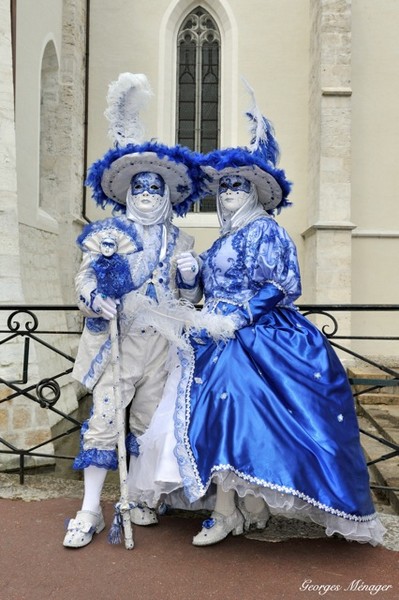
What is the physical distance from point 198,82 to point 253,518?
9.64 meters

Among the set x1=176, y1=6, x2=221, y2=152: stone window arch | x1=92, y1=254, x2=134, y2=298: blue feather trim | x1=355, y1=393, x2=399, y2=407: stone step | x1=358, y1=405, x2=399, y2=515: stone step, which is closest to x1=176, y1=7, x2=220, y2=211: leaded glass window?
x1=176, y1=6, x2=221, y2=152: stone window arch

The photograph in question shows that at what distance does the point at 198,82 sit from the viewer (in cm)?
1060

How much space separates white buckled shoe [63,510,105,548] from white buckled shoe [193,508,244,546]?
1.52ft

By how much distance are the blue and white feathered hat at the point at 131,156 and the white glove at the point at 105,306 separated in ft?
2.21

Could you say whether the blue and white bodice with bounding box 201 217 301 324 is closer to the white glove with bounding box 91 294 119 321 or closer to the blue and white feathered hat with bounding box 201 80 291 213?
the blue and white feathered hat with bounding box 201 80 291 213

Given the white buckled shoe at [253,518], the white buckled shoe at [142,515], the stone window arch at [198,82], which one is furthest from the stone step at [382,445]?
the stone window arch at [198,82]

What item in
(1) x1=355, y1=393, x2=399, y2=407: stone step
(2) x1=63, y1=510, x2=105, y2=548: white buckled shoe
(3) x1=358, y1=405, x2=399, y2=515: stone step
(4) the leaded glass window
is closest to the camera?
(2) x1=63, y1=510, x2=105, y2=548: white buckled shoe

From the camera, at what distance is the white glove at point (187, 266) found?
2578mm

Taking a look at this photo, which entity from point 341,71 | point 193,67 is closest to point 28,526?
point 341,71

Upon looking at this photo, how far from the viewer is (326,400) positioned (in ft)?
7.69

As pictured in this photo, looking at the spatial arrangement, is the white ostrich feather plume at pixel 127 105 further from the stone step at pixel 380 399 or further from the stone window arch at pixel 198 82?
the stone window arch at pixel 198 82

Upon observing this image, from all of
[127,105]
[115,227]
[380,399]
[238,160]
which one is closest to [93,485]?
[115,227]

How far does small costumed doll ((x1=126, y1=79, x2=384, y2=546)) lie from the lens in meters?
2.20

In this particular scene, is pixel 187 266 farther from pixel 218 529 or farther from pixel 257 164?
pixel 218 529
